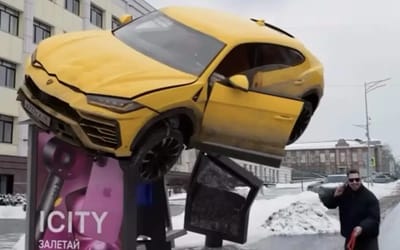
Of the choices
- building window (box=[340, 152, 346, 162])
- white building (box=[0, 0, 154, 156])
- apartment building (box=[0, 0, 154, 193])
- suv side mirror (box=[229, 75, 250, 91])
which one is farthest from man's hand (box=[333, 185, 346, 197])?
building window (box=[340, 152, 346, 162])

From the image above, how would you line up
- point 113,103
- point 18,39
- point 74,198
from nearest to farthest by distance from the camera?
point 113,103, point 74,198, point 18,39

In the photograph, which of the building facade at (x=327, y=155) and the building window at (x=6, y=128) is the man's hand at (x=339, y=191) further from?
the building facade at (x=327, y=155)

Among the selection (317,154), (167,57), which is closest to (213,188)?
(167,57)

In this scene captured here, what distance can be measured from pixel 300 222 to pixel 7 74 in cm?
2462

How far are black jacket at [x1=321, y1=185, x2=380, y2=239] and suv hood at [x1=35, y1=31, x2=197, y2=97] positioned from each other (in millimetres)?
2111

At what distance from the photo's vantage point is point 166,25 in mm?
6551

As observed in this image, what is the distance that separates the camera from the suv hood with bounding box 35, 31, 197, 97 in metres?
5.29

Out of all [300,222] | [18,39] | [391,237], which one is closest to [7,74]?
[18,39]

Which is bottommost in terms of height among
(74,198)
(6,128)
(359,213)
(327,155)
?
(359,213)

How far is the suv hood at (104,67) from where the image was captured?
5.29m

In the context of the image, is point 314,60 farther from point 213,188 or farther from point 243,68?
Result: point 213,188

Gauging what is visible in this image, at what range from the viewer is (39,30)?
3825 cm

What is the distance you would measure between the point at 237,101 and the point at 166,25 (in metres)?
1.30

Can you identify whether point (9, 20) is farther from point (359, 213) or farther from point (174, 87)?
point (359, 213)
